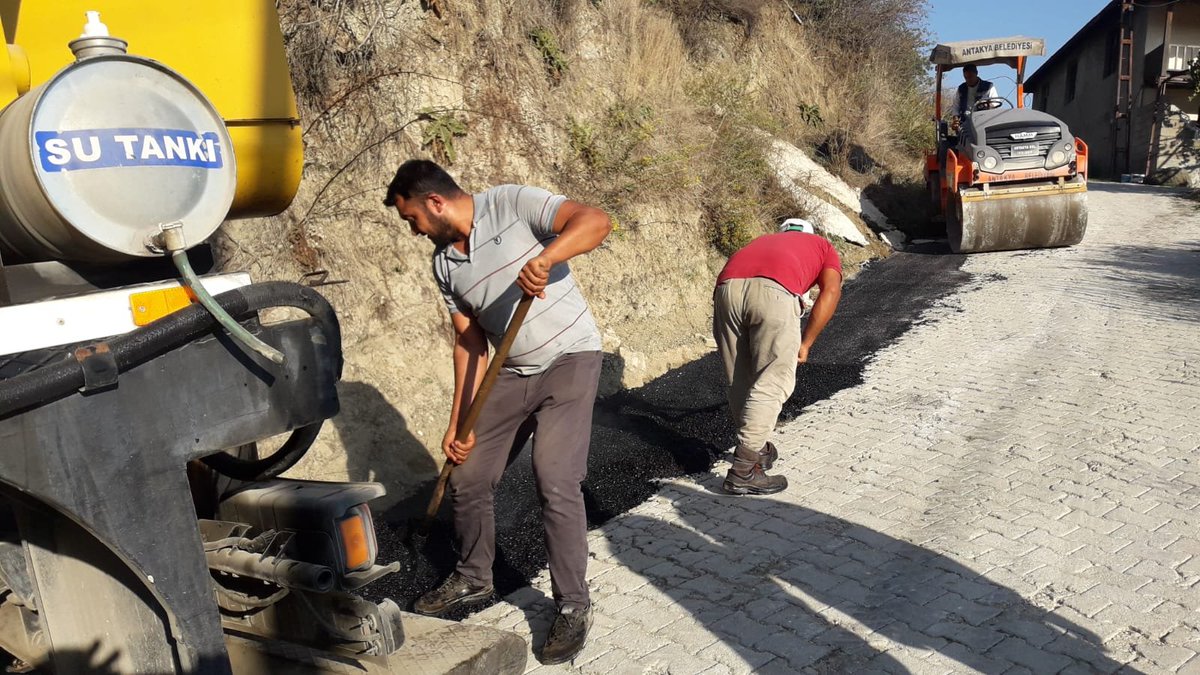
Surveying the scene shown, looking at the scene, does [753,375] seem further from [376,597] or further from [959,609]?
[376,597]

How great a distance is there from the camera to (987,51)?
14.1 metres

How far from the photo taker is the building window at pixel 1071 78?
1285 inches

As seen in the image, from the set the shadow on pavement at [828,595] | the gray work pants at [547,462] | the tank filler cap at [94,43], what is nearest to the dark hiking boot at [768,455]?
the shadow on pavement at [828,595]

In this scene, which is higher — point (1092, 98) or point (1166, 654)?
point (1092, 98)

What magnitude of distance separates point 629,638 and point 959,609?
1.33 m

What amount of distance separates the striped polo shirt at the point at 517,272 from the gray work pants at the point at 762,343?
1.77 m

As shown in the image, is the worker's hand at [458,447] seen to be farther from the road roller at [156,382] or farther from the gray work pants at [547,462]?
the road roller at [156,382]

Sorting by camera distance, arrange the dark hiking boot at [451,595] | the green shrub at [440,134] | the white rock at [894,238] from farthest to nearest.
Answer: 1. the white rock at [894,238]
2. the green shrub at [440,134]
3. the dark hiking boot at [451,595]

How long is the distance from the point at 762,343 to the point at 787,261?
19.3 inches

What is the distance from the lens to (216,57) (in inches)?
105

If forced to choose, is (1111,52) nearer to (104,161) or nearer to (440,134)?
(440,134)

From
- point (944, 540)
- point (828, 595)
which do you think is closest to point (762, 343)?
point (944, 540)

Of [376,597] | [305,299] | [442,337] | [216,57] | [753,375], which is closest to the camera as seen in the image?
[305,299]

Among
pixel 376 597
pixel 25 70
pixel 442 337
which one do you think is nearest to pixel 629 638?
pixel 376 597
